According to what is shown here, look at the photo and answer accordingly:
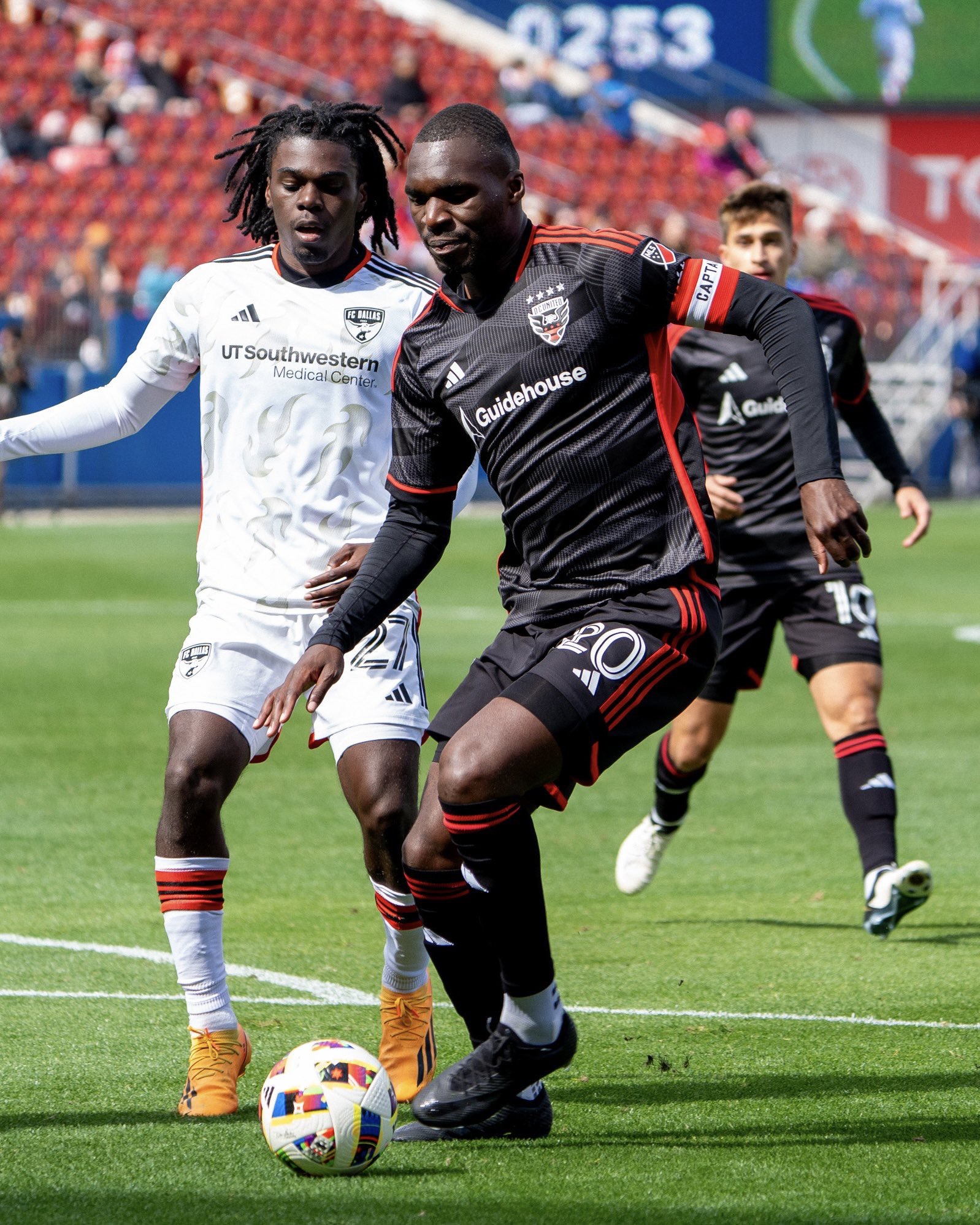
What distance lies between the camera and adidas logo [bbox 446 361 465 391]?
428 cm

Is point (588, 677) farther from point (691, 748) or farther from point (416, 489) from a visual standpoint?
point (691, 748)

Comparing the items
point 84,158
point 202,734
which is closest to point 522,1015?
point 202,734

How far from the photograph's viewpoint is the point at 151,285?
24812 mm

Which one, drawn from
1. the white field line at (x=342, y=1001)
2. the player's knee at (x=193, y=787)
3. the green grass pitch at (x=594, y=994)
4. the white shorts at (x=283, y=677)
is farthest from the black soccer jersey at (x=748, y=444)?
the player's knee at (x=193, y=787)

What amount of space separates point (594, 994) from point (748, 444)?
2.41 meters

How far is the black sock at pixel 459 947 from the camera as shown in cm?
433

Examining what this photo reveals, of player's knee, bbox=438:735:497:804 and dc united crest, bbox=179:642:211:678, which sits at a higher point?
player's knee, bbox=438:735:497:804

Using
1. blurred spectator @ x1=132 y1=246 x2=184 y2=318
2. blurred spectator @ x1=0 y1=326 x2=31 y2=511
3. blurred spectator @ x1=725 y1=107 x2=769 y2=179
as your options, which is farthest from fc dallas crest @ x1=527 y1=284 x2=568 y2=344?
blurred spectator @ x1=725 y1=107 x2=769 y2=179

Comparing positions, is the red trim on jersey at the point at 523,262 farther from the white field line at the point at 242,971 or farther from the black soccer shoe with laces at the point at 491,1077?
the white field line at the point at 242,971

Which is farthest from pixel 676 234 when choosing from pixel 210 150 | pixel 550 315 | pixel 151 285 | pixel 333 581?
pixel 550 315

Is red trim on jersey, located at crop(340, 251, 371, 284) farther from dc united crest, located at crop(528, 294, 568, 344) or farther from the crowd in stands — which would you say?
the crowd in stands

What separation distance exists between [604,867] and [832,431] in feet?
13.0

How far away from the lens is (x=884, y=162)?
3544cm

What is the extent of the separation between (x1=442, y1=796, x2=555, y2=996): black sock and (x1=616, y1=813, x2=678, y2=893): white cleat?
2.83m
